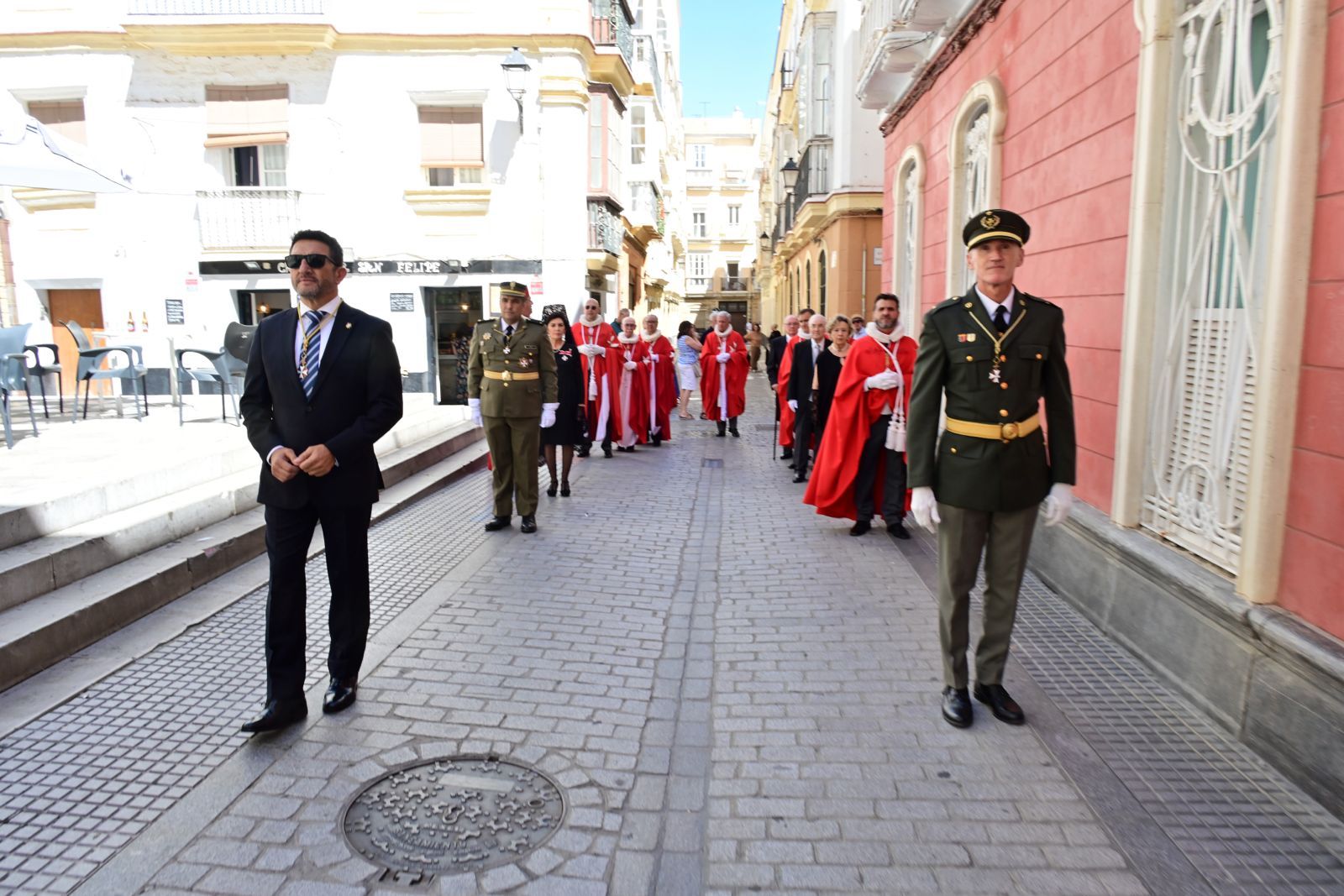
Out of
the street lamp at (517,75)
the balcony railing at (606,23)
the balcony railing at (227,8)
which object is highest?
the balcony railing at (606,23)

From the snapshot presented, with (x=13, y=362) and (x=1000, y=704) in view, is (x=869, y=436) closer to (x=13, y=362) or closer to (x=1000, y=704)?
(x=1000, y=704)

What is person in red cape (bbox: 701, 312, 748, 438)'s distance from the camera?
557 inches

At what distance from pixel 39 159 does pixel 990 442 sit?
7701 millimetres

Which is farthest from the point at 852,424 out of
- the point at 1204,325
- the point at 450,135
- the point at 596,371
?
the point at 450,135

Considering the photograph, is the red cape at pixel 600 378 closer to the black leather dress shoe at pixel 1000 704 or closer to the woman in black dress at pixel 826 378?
the woman in black dress at pixel 826 378

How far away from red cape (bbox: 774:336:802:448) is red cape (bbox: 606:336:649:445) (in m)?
2.09

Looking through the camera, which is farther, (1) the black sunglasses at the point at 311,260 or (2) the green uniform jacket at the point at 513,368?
(2) the green uniform jacket at the point at 513,368

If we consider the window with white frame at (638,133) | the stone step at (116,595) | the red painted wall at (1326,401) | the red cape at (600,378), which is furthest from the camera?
the window with white frame at (638,133)

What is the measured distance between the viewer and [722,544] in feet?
23.8

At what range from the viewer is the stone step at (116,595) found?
4375mm

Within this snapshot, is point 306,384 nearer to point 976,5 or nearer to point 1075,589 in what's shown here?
point 1075,589

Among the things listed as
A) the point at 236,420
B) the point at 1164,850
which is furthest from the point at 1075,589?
the point at 236,420

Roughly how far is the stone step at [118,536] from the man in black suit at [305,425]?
1832 mm

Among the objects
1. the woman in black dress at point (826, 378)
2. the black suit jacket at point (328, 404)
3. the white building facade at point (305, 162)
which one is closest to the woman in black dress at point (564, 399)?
the woman in black dress at point (826, 378)
